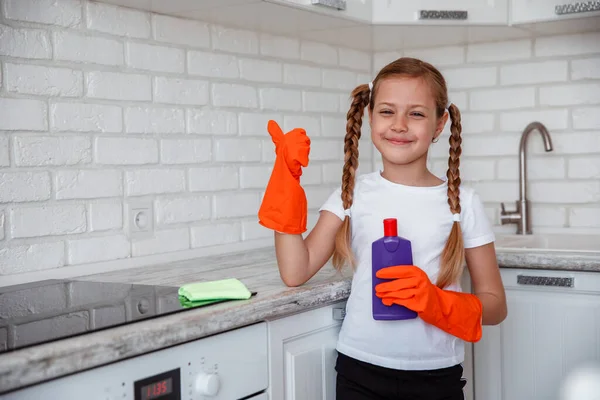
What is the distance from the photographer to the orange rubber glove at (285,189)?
5.30 ft

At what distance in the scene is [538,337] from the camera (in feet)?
7.29

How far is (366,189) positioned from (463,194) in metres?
0.22

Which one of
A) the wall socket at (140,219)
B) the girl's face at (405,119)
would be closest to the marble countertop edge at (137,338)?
the girl's face at (405,119)

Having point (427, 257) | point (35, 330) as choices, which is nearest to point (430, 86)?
point (427, 257)

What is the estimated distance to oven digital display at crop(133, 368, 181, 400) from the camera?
1271 millimetres

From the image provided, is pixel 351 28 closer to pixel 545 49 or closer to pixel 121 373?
pixel 545 49

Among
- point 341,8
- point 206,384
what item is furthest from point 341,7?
point 206,384

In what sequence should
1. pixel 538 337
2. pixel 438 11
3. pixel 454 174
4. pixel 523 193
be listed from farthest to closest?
1. pixel 523 193
2. pixel 438 11
3. pixel 538 337
4. pixel 454 174

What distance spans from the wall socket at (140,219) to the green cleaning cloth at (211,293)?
579mm

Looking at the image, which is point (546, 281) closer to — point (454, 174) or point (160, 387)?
point (454, 174)

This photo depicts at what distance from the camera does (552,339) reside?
2.20 meters

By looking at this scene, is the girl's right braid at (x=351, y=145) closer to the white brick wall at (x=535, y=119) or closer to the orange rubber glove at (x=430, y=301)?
the orange rubber glove at (x=430, y=301)

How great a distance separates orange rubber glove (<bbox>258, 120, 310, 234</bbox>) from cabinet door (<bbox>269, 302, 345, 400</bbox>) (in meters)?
0.20

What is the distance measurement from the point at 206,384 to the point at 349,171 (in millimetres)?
641
